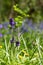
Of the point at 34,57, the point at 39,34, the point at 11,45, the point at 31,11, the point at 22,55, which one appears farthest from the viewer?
the point at 31,11

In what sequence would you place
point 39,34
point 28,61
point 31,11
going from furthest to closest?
point 31,11, point 39,34, point 28,61

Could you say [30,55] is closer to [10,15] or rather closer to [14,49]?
[14,49]

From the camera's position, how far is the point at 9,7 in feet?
25.7

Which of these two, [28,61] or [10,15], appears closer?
[28,61]

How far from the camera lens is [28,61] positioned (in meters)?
2.46

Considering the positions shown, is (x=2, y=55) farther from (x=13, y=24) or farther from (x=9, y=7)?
(x=9, y=7)

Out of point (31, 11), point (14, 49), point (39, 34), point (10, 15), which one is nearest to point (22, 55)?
point (14, 49)

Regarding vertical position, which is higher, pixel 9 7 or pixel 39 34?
pixel 39 34

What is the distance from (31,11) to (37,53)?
219 inches

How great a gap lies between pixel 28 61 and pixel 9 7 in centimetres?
544

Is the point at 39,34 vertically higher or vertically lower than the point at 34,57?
lower

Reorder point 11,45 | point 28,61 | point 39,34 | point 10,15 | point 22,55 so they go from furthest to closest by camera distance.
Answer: point 10,15, point 39,34, point 11,45, point 22,55, point 28,61

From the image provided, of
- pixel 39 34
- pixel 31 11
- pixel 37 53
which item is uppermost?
pixel 37 53

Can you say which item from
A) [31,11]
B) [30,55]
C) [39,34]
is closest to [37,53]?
[30,55]
